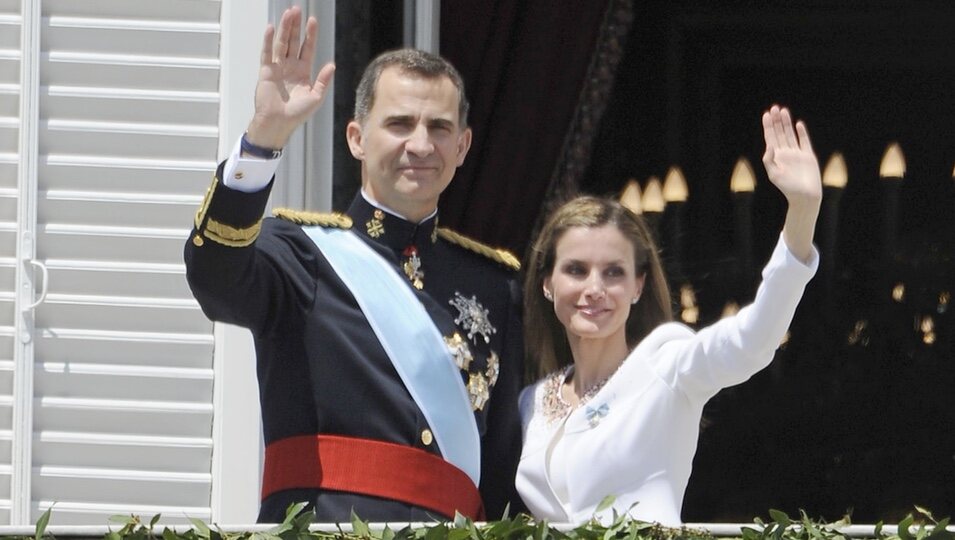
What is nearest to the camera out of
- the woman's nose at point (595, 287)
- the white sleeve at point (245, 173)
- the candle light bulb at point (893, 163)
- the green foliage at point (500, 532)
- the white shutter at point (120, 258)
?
the green foliage at point (500, 532)

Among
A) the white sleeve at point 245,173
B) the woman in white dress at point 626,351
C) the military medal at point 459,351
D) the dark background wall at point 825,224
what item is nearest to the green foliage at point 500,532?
the woman in white dress at point 626,351

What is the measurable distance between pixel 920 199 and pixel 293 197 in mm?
2156

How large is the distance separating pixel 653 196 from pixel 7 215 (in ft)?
6.95

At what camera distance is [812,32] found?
23.1ft

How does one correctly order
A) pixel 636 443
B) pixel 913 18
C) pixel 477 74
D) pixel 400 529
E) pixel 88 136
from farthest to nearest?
pixel 913 18 → pixel 477 74 → pixel 88 136 → pixel 636 443 → pixel 400 529

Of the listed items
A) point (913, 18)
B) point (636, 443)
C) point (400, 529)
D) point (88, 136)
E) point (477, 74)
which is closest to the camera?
point (400, 529)

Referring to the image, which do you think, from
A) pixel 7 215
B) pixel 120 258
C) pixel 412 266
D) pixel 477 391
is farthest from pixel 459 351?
pixel 7 215

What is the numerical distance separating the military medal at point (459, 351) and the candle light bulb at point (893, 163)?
94.6 inches

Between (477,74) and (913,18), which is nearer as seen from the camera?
(477,74)

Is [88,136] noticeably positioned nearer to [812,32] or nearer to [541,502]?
[541,502]

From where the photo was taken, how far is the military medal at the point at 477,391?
4.82m

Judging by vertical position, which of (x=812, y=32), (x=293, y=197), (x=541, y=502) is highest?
(x=812, y=32)

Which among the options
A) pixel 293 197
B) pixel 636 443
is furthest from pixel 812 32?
pixel 636 443

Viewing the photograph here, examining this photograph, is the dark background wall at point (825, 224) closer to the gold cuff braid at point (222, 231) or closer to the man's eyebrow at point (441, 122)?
the man's eyebrow at point (441, 122)
